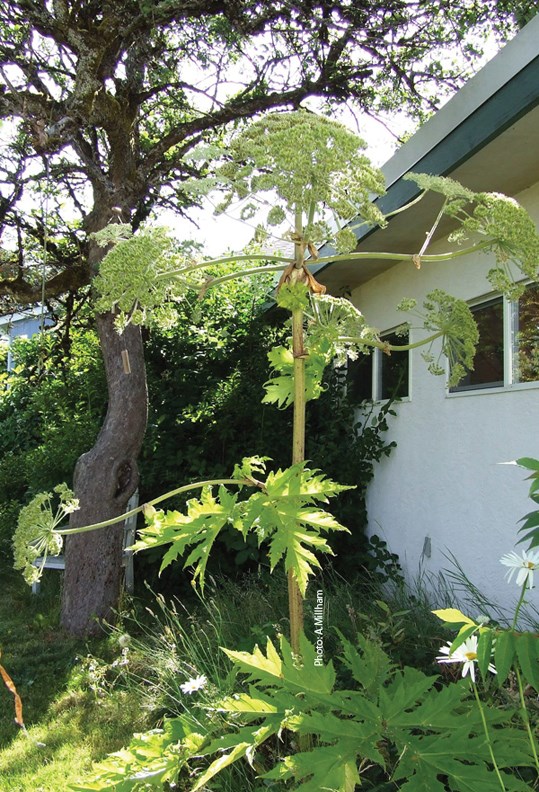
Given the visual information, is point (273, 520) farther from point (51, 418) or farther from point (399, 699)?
point (51, 418)

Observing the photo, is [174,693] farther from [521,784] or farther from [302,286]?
[302,286]

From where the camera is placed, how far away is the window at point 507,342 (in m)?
4.62

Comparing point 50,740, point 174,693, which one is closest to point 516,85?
point 174,693

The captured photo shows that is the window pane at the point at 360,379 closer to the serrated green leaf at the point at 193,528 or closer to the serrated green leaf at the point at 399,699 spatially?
the serrated green leaf at the point at 193,528

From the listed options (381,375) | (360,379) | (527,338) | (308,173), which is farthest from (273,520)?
(360,379)

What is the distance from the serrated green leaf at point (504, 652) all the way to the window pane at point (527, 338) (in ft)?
11.0

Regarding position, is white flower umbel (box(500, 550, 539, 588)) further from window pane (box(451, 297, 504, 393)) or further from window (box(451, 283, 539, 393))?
window pane (box(451, 297, 504, 393))

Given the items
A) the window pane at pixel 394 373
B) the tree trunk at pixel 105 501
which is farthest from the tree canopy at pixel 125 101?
the window pane at pixel 394 373

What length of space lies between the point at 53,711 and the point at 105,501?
202 cm

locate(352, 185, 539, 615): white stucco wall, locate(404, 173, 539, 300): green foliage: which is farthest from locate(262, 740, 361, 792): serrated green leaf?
locate(352, 185, 539, 615): white stucco wall

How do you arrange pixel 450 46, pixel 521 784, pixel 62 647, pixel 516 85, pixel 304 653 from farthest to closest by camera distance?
pixel 450 46, pixel 62 647, pixel 516 85, pixel 304 653, pixel 521 784

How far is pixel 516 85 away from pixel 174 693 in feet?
13.0

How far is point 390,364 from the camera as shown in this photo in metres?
7.28

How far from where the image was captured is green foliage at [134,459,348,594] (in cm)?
179
